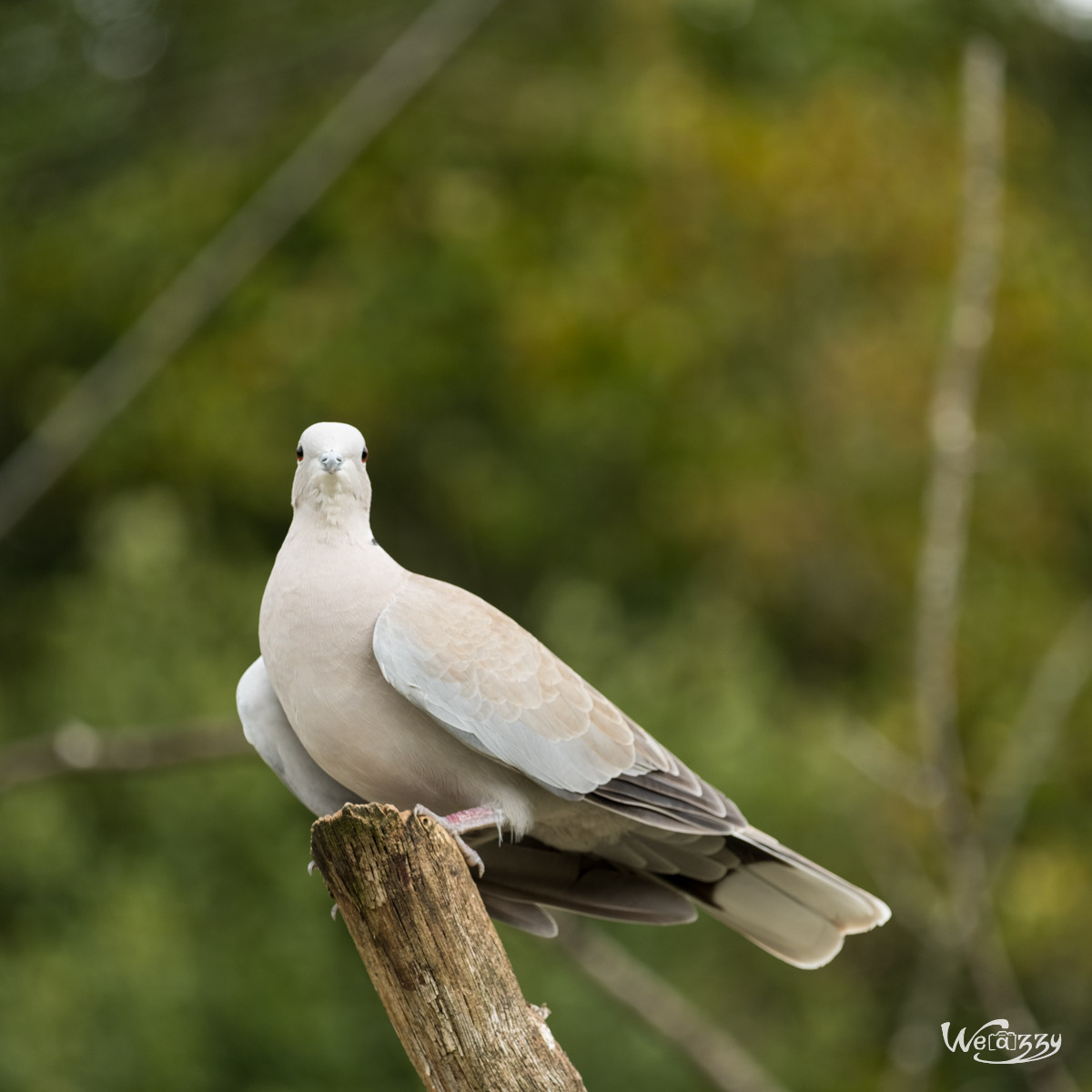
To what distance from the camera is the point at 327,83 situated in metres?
9.16

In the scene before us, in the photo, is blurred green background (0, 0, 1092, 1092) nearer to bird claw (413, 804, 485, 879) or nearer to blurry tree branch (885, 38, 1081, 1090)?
blurry tree branch (885, 38, 1081, 1090)

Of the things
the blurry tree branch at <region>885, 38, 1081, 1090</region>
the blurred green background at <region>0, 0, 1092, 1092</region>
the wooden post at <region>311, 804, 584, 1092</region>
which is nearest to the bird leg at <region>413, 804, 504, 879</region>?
the wooden post at <region>311, 804, 584, 1092</region>

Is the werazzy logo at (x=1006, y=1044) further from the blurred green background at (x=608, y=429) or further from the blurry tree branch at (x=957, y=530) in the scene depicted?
the blurred green background at (x=608, y=429)

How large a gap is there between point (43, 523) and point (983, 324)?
348 inches

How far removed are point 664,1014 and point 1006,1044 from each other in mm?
1271

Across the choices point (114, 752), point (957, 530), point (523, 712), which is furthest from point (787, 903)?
point (114, 752)

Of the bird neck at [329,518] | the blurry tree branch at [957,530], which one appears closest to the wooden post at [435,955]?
the bird neck at [329,518]

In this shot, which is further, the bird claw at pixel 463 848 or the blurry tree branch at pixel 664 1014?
the blurry tree branch at pixel 664 1014

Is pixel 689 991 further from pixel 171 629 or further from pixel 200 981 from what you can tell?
pixel 171 629

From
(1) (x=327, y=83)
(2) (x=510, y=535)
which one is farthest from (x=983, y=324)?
(2) (x=510, y=535)

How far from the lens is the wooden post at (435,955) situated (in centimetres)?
238

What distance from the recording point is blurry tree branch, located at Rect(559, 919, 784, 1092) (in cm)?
433

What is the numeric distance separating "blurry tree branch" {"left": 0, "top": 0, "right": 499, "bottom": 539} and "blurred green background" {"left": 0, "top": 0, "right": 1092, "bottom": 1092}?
1.85 m

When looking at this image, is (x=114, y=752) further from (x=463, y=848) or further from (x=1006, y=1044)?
(x=1006, y=1044)
